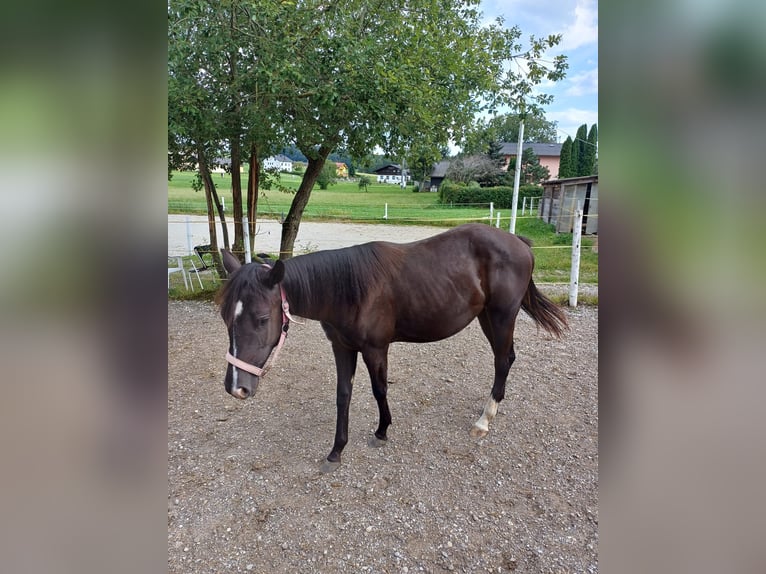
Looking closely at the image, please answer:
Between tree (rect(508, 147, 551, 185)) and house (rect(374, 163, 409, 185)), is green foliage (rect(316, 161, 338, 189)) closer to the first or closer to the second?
house (rect(374, 163, 409, 185))

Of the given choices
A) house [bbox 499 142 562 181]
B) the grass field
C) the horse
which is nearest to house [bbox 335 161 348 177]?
the grass field

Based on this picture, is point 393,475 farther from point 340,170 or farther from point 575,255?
point 340,170

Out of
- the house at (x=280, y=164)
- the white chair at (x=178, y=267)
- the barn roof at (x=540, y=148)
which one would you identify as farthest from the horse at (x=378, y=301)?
the barn roof at (x=540, y=148)

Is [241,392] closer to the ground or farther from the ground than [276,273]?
closer to the ground

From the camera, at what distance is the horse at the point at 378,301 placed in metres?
1.90

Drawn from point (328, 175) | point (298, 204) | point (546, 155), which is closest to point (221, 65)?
point (298, 204)

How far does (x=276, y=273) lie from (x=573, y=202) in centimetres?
486

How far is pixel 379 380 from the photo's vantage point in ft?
8.45

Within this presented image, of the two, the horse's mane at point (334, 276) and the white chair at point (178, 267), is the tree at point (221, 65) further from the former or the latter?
the white chair at point (178, 267)

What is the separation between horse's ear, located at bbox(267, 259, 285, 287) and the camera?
1884 mm

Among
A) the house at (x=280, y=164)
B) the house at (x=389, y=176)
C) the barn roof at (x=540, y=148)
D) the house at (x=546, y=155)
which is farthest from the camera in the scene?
the barn roof at (x=540, y=148)
